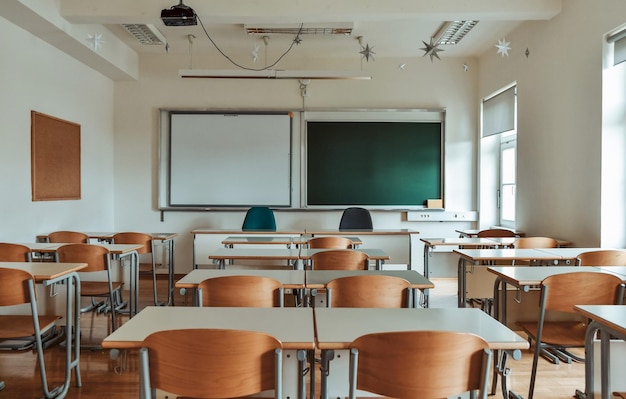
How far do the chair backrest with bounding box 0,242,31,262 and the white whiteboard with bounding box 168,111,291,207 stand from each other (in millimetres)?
3247

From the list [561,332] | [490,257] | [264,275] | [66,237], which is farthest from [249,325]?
[66,237]

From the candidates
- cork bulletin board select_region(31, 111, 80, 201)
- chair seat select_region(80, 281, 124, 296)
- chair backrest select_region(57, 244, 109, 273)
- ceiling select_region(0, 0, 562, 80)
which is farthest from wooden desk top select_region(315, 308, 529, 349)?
cork bulletin board select_region(31, 111, 80, 201)

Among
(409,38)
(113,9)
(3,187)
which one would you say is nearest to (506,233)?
(409,38)

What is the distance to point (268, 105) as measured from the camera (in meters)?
6.95

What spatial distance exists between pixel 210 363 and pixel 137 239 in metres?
3.84

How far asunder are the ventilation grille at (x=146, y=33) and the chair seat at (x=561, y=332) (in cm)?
532

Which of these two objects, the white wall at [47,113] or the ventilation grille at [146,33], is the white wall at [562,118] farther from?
the white wall at [47,113]

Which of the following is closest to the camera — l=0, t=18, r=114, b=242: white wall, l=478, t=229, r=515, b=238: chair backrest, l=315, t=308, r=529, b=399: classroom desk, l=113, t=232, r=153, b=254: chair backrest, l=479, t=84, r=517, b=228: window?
l=315, t=308, r=529, b=399: classroom desk

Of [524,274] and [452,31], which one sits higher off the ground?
[452,31]

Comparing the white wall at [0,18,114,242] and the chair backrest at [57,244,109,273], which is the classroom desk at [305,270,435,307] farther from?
the white wall at [0,18,114,242]

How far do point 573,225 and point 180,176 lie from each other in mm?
5250

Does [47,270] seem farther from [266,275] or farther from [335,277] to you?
[335,277]

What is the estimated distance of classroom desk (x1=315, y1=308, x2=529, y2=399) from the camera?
1.58 m

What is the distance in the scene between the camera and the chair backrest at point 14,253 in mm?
3738
